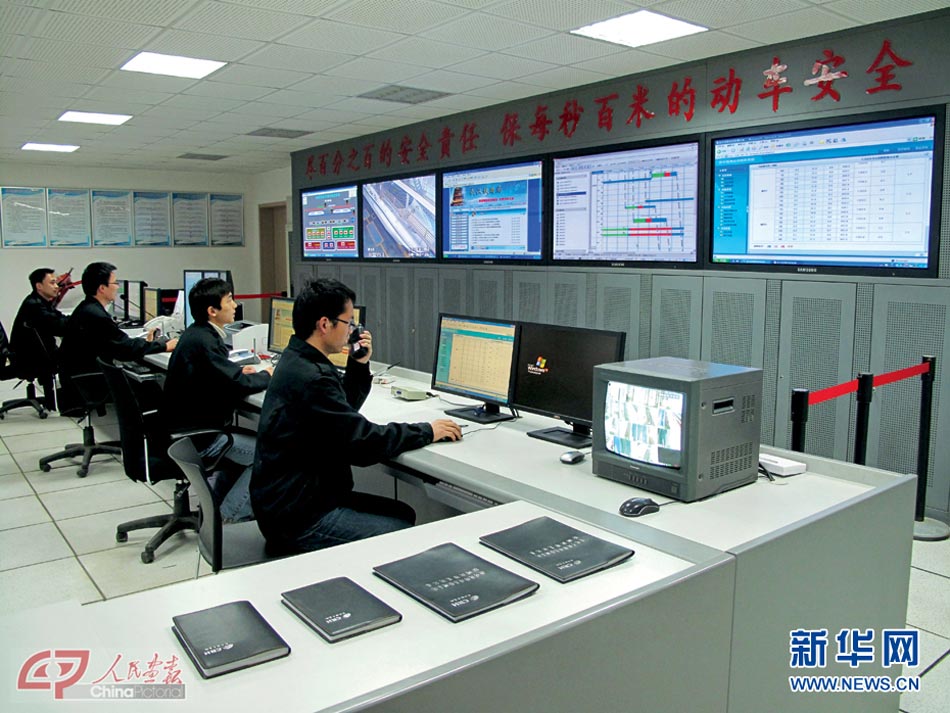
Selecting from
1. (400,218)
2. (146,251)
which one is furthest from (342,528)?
(146,251)

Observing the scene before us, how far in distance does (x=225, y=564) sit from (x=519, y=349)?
4.26ft

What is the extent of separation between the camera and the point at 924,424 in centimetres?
358

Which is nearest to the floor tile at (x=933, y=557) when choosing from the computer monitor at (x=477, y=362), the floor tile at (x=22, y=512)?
the computer monitor at (x=477, y=362)

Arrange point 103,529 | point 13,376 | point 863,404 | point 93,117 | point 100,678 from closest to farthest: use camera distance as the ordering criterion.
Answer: point 100,678
point 863,404
point 103,529
point 13,376
point 93,117

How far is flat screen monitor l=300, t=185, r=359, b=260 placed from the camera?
7727 mm

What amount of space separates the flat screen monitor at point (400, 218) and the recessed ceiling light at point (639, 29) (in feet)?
8.90

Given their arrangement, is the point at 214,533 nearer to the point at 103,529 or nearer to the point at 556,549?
the point at 556,549

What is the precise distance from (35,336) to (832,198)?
5.29 metres

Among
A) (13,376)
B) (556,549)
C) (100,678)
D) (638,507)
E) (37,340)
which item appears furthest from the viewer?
(13,376)

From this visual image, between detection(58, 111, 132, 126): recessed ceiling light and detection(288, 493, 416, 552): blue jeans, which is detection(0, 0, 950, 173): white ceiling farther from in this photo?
detection(288, 493, 416, 552): blue jeans

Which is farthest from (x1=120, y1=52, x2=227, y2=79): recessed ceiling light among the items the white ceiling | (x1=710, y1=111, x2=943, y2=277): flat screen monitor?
(x1=710, y1=111, x2=943, y2=277): flat screen monitor

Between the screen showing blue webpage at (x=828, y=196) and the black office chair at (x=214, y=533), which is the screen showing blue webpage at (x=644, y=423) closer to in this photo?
the black office chair at (x=214, y=533)

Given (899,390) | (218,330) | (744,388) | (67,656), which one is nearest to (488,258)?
(218,330)

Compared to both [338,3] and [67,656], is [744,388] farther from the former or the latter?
[338,3]
